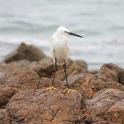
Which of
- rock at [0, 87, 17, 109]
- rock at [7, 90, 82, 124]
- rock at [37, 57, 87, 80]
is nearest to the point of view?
rock at [7, 90, 82, 124]

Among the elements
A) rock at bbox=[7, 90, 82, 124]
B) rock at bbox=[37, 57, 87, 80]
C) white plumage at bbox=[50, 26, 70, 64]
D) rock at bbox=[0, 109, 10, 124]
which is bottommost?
rock at bbox=[0, 109, 10, 124]

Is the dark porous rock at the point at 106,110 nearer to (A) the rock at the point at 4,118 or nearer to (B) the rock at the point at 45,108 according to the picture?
(B) the rock at the point at 45,108

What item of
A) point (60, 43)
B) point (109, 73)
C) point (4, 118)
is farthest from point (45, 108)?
point (109, 73)

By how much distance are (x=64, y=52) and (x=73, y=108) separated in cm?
221

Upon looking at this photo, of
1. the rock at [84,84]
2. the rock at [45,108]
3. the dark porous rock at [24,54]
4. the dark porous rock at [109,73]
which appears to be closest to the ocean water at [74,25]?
the dark porous rock at [24,54]

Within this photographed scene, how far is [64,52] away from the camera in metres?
11.1

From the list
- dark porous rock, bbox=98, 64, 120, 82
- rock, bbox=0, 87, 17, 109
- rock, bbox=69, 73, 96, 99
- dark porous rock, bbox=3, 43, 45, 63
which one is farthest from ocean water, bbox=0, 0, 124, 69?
rock, bbox=0, 87, 17, 109

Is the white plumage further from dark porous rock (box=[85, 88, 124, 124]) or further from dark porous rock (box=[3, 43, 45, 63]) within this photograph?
dark porous rock (box=[3, 43, 45, 63])

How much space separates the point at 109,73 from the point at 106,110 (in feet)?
11.4

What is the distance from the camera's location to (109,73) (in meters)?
Answer: 12.3

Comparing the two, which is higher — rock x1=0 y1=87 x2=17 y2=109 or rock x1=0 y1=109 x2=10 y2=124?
rock x1=0 y1=87 x2=17 y2=109

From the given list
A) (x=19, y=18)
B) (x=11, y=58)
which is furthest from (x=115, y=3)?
(x=11, y=58)

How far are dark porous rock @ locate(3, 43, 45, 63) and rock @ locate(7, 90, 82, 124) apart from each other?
30.2ft

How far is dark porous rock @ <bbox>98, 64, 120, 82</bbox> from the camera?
12.0 metres
